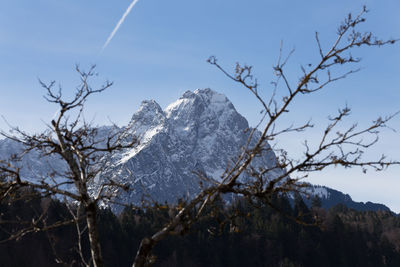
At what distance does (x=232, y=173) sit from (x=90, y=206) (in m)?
2.35

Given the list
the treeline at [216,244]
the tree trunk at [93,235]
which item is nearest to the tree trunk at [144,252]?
the tree trunk at [93,235]

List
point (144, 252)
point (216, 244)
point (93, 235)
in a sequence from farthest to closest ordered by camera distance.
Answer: point (216, 244), point (93, 235), point (144, 252)

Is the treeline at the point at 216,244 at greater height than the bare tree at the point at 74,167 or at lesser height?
greater

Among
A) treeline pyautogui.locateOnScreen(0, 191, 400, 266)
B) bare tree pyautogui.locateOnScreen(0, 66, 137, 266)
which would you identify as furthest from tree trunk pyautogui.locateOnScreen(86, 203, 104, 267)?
treeline pyautogui.locateOnScreen(0, 191, 400, 266)

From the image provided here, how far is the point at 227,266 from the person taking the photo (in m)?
89.2

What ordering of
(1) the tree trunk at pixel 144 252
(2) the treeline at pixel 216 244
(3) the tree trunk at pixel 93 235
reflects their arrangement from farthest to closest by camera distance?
(2) the treeline at pixel 216 244 < (3) the tree trunk at pixel 93 235 < (1) the tree trunk at pixel 144 252

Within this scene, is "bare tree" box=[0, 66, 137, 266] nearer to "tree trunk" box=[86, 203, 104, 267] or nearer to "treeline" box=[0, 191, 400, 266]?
"tree trunk" box=[86, 203, 104, 267]

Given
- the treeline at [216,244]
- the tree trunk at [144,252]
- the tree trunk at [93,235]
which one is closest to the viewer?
the tree trunk at [144,252]

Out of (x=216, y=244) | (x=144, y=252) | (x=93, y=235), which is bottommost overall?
(x=144, y=252)

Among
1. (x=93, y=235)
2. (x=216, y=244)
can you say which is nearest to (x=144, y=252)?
(x=93, y=235)

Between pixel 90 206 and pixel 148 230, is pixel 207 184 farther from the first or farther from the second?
pixel 148 230

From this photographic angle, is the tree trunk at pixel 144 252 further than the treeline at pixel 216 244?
No

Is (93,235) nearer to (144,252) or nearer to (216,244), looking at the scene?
(144,252)

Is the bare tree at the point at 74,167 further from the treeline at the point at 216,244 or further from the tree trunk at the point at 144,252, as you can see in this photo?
the treeline at the point at 216,244
